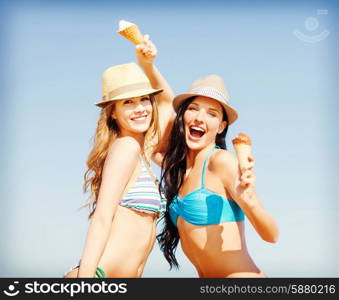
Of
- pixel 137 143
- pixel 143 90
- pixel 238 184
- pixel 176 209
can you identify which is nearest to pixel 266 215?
pixel 238 184

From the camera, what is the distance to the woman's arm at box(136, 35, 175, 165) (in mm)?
6309

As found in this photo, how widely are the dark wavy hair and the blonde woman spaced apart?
0.19 meters

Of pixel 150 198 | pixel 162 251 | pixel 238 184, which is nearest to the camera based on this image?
pixel 238 184

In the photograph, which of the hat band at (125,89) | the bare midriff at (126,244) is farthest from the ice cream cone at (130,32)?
the bare midriff at (126,244)

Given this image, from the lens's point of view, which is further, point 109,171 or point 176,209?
point 176,209

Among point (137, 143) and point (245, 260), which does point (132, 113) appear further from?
point (245, 260)

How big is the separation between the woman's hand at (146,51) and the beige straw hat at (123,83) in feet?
0.92

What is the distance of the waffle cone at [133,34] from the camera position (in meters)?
6.08

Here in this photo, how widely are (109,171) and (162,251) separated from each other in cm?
150

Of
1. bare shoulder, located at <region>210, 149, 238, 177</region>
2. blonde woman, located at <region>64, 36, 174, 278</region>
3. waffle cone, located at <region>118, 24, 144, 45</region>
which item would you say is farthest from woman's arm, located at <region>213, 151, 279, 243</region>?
waffle cone, located at <region>118, 24, 144, 45</region>

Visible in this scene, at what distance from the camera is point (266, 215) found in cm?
520

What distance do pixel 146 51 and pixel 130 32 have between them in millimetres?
301

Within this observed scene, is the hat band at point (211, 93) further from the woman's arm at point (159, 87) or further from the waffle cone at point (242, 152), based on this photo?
the waffle cone at point (242, 152)

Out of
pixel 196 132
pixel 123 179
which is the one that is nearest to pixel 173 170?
pixel 196 132
